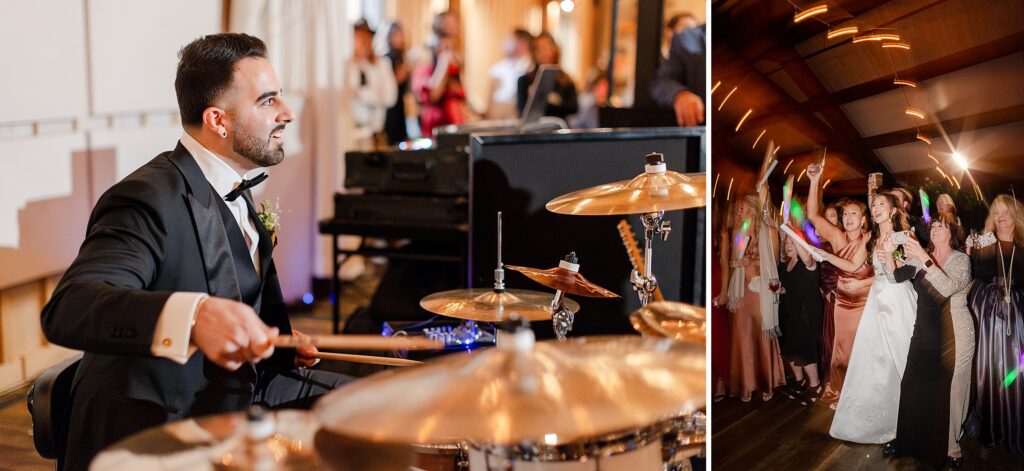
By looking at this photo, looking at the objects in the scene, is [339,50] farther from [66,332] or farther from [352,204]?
[66,332]

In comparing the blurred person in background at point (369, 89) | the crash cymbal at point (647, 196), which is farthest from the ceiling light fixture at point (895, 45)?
the blurred person in background at point (369, 89)

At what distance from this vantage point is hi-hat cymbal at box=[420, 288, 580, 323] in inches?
89.6

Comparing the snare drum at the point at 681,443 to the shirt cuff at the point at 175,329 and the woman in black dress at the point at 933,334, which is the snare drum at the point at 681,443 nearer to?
the woman in black dress at the point at 933,334

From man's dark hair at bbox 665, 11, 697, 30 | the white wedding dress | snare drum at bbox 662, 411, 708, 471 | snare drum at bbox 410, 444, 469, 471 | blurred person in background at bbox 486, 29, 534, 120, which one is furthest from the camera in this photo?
blurred person in background at bbox 486, 29, 534, 120

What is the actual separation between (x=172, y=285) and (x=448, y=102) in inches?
217

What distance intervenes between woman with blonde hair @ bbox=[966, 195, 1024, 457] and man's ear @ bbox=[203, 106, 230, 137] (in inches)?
70.5

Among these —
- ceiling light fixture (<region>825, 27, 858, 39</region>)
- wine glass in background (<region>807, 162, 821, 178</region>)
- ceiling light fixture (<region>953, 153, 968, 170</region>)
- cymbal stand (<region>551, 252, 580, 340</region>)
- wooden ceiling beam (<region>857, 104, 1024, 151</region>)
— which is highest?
ceiling light fixture (<region>825, 27, 858, 39</region>)

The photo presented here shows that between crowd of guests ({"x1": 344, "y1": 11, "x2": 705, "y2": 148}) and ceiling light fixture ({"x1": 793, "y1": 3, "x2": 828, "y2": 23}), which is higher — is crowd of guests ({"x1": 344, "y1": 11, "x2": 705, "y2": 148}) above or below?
above

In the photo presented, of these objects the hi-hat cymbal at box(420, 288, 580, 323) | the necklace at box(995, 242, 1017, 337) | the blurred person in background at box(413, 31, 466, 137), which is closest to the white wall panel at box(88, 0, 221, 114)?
the hi-hat cymbal at box(420, 288, 580, 323)

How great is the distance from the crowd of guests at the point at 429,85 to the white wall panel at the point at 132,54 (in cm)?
220

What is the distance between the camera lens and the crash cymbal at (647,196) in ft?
7.27

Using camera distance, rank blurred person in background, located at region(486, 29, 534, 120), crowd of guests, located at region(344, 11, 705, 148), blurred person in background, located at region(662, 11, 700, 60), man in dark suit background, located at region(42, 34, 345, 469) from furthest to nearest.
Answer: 1. blurred person in background, located at region(486, 29, 534, 120)
2. crowd of guests, located at region(344, 11, 705, 148)
3. blurred person in background, located at region(662, 11, 700, 60)
4. man in dark suit background, located at region(42, 34, 345, 469)

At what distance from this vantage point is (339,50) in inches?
203

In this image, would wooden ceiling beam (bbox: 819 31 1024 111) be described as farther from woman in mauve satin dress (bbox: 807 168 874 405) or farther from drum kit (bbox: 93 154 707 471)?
drum kit (bbox: 93 154 707 471)
